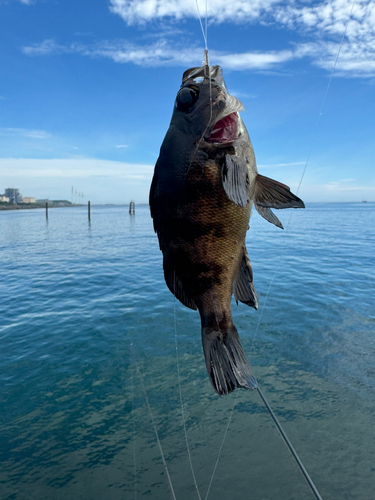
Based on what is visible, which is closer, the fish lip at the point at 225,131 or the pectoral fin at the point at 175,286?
the fish lip at the point at 225,131

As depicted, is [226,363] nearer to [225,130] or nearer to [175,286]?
[175,286]

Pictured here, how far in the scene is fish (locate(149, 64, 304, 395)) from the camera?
6.60 feet

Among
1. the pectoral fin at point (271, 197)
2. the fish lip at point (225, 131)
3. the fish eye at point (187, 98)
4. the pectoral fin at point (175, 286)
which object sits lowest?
the pectoral fin at point (175, 286)

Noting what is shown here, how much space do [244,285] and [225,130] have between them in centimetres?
108

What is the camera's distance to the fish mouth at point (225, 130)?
206 centimetres

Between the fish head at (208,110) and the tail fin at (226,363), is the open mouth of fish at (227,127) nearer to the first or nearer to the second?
the fish head at (208,110)

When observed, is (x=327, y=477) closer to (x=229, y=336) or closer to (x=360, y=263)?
(x=229, y=336)

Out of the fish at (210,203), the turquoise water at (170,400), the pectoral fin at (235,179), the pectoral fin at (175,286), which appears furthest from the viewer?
the turquoise water at (170,400)

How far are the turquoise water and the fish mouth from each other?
5682 mm

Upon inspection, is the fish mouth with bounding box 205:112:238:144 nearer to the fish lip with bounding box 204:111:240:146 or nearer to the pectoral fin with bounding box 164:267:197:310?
the fish lip with bounding box 204:111:240:146

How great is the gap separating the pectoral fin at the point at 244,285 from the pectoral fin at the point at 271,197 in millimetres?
305

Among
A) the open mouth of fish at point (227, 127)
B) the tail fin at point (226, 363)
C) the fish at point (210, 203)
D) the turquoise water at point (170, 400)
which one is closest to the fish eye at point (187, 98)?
the fish at point (210, 203)

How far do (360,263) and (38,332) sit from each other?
62.8 feet

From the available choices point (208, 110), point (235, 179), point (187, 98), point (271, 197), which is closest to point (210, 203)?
point (235, 179)
